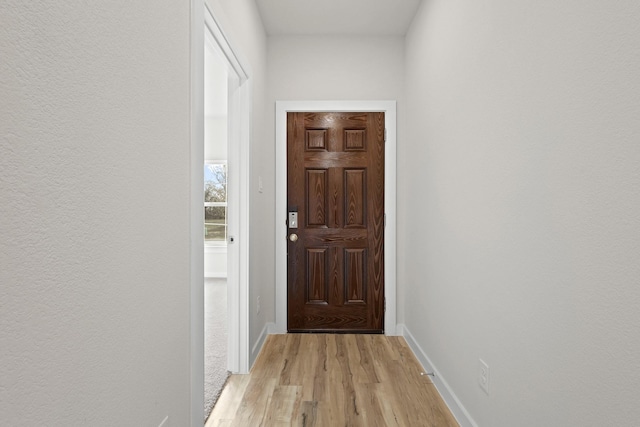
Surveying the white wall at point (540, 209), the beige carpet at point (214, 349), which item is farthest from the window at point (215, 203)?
the white wall at point (540, 209)

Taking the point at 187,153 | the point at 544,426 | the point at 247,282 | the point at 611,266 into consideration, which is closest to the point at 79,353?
the point at 187,153

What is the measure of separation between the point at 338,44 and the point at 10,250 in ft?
11.3

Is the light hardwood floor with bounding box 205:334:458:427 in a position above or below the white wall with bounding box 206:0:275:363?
below

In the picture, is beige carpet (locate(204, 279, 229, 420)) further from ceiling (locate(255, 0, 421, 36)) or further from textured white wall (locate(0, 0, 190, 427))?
ceiling (locate(255, 0, 421, 36))

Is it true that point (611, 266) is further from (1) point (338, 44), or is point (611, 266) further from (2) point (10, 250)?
(1) point (338, 44)

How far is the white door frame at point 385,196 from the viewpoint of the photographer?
12.1 ft

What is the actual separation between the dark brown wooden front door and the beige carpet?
0.67m

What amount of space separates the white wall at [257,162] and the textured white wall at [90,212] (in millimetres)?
1182

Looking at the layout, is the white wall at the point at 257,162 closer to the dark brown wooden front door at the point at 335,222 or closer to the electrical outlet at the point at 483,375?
the dark brown wooden front door at the point at 335,222

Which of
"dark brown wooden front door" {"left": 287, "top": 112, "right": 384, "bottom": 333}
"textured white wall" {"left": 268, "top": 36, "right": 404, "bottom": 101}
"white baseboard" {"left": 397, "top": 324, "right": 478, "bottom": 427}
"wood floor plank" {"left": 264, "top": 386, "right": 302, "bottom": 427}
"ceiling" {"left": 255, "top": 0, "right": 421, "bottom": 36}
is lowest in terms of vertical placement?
"wood floor plank" {"left": 264, "top": 386, "right": 302, "bottom": 427}

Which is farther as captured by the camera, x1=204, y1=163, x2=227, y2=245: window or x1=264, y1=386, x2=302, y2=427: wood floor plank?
x1=204, y1=163, x2=227, y2=245: window

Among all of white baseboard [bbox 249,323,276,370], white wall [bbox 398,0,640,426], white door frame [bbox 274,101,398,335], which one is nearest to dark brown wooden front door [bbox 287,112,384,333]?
white door frame [bbox 274,101,398,335]

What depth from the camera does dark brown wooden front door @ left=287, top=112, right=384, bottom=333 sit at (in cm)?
372

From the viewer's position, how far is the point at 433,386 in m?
2.61
